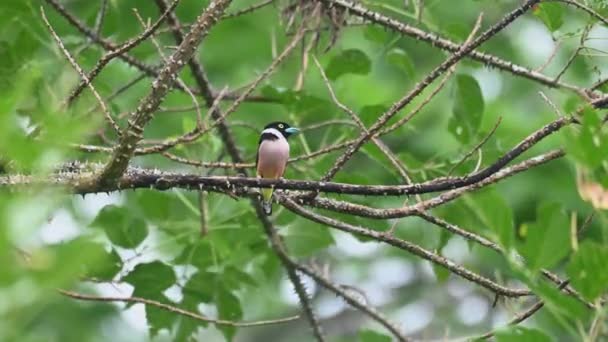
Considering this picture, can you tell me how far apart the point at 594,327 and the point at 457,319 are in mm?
10845

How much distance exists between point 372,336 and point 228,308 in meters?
1.79

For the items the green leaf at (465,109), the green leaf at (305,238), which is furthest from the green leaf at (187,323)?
the green leaf at (465,109)

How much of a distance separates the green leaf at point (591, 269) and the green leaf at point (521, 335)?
0.11 meters

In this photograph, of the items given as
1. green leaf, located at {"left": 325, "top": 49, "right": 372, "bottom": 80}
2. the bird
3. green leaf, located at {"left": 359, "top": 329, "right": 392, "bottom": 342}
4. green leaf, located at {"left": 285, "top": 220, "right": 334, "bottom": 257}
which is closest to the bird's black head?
the bird

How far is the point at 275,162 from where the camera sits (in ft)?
15.4

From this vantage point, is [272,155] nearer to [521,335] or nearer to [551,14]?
[551,14]

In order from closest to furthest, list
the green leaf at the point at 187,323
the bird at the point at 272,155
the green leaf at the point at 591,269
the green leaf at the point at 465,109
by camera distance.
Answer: the green leaf at the point at 591,269 < the bird at the point at 272,155 < the green leaf at the point at 465,109 < the green leaf at the point at 187,323

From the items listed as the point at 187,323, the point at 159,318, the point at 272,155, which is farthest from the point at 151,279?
the point at 272,155

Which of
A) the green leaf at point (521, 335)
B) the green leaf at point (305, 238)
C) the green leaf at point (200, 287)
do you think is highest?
the green leaf at point (305, 238)

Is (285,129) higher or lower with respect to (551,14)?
higher

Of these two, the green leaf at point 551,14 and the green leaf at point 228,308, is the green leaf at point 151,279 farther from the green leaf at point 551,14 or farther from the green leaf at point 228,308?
the green leaf at point 551,14

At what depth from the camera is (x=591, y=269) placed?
6.37ft

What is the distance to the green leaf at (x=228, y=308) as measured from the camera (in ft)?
17.5

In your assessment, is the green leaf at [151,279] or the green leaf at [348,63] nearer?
the green leaf at [151,279]
